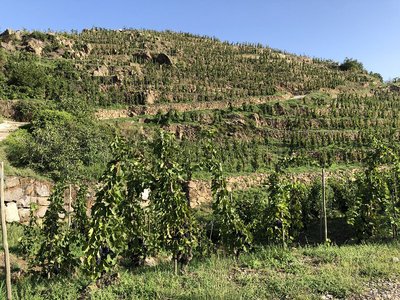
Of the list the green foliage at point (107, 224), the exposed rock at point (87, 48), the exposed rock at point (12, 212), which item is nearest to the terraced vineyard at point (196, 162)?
the green foliage at point (107, 224)

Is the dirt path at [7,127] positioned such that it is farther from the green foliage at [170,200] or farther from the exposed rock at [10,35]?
the exposed rock at [10,35]

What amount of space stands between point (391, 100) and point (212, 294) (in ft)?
108

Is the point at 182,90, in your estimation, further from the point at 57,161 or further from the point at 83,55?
the point at 57,161

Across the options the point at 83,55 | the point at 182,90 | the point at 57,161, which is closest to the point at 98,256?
the point at 57,161

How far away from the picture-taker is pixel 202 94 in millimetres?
29000

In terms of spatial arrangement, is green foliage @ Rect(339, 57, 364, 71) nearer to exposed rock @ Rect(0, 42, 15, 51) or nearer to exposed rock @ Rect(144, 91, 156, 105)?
exposed rock @ Rect(144, 91, 156, 105)

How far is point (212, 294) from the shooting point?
4617mm

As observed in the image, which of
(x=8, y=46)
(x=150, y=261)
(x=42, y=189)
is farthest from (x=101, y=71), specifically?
(x=150, y=261)

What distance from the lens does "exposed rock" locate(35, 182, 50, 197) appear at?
40.0 ft

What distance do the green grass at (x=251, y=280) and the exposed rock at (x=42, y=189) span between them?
6116 mm

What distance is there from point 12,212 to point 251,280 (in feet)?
30.3

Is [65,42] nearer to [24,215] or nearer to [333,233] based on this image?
[24,215]

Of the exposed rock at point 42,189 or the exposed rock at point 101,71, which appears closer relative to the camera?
the exposed rock at point 42,189

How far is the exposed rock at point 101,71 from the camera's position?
29219 mm
